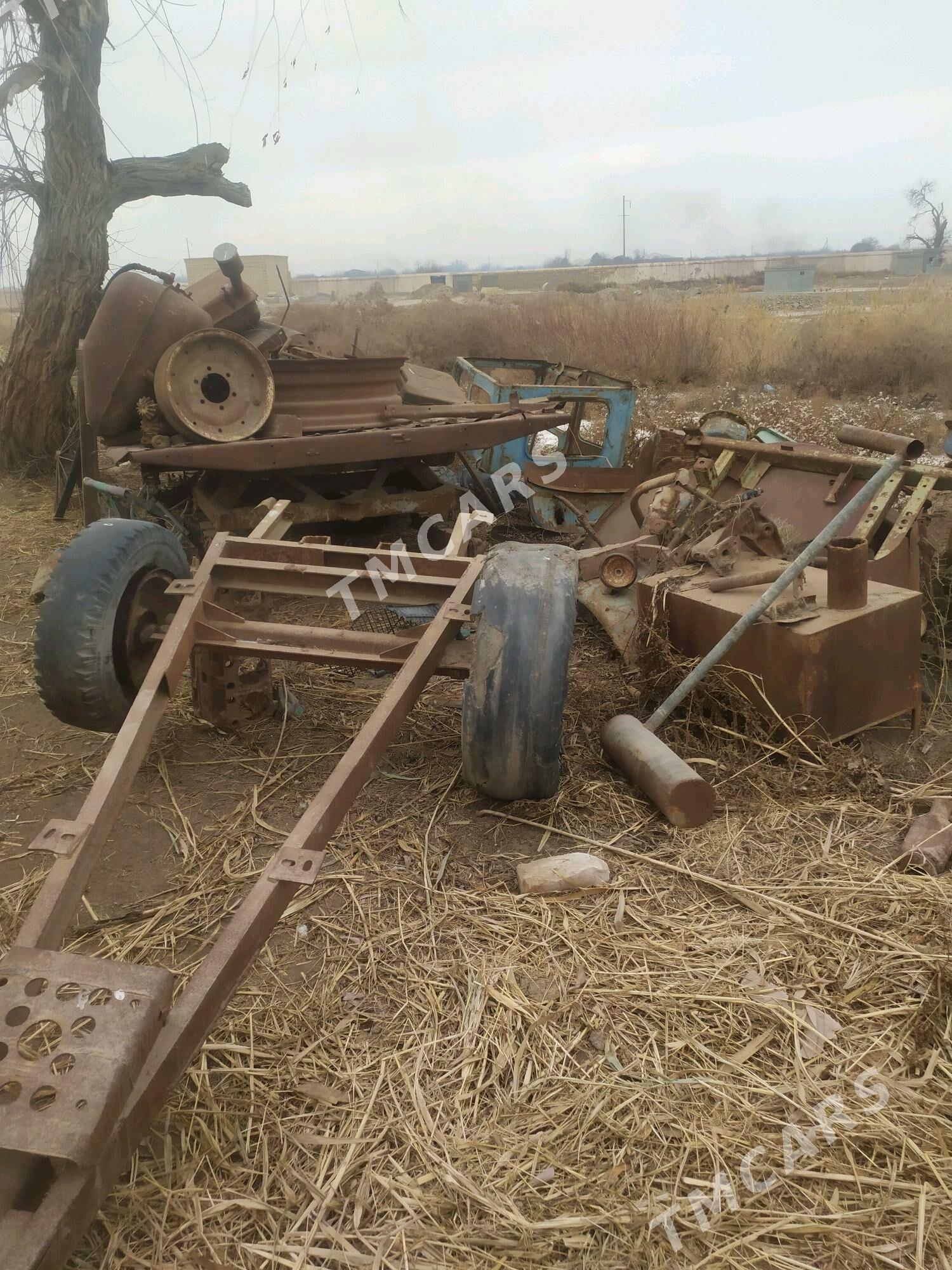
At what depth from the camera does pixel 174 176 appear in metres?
9.65

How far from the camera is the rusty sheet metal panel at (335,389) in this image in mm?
5898

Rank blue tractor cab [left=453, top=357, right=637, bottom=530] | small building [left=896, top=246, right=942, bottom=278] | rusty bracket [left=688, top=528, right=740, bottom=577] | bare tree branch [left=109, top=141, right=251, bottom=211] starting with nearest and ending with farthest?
rusty bracket [left=688, top=528, right=740, bottom=577] → blue tractor cab [left=453, top=357, right=637, bottom=530] → bare tree branch [left=109, top=141, right=251, bottom=211] → small building [left=896, top=246, right=942, bottom=278]

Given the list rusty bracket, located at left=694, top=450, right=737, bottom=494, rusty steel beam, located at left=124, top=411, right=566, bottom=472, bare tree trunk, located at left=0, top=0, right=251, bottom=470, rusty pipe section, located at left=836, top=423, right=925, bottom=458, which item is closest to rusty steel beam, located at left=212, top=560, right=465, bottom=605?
rusty pipe section, located at left=836, top=423, right=925, bottom=458

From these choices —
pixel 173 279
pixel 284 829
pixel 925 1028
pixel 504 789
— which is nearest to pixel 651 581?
pixel 504 789

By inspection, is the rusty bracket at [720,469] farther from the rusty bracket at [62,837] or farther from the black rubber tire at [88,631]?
the rusty bracket at [62,837]

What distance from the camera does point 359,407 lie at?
20.1 ft

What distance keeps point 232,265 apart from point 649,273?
57094mm

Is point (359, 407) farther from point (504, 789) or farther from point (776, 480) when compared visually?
point (504, 789)

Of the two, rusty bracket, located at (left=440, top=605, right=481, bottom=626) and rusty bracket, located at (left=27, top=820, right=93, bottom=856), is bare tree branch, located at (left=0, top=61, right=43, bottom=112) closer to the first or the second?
rusty bracket, located at (left=440, top=605, right=481, bottom=626)

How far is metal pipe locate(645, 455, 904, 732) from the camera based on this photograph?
3.28 m

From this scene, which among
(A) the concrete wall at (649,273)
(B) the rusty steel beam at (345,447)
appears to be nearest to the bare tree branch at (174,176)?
(B) the rusty steel beam at (345,447)

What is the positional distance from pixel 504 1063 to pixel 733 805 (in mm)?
1470

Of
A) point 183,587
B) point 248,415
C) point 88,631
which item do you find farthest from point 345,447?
point 88,631

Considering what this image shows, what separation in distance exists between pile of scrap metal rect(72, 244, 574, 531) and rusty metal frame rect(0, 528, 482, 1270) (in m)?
1.39
